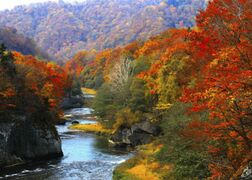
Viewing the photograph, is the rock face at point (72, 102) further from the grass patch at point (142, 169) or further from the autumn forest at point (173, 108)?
the grass patch at point (142, 169)

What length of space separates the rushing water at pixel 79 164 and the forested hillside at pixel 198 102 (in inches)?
157

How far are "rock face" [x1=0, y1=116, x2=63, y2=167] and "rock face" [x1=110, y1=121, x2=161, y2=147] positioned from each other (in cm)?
1327

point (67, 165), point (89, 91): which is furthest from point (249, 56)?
point (89, 91)

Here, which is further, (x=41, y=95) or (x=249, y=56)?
(x=41, y=95)

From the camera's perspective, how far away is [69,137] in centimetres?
6500

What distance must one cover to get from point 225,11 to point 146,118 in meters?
49.4

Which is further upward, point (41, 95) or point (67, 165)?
point (41, 95)

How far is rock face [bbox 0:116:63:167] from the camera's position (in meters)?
45.4

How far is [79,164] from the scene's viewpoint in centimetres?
4550

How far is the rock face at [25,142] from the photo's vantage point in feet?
149

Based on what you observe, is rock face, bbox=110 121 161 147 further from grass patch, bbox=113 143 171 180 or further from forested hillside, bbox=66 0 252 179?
grass patch, bbox=113 143 171 180

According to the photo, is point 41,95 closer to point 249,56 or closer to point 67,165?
point 67,165

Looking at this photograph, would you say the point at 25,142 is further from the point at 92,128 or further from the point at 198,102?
the point at 198,102

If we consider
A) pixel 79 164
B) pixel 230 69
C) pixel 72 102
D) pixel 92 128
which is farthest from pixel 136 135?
pixel 72 102
